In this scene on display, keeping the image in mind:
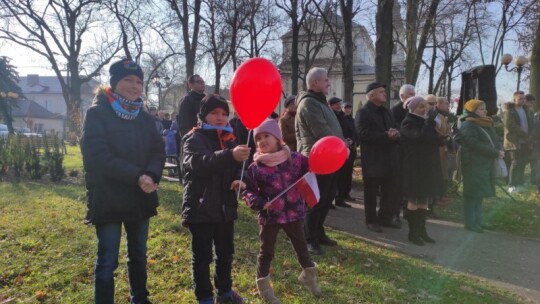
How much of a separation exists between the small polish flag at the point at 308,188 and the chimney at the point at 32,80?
A: 107 metres

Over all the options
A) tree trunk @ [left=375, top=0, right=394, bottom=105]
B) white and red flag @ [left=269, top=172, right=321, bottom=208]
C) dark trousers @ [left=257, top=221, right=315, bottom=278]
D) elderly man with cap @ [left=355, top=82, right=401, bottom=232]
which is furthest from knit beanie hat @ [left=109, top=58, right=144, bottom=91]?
tree trunk @ [left=375, top=0, right=394, bottom=105]

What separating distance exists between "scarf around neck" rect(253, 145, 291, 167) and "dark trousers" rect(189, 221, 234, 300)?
0.60m

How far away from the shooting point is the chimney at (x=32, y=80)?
95050mm

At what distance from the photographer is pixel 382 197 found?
20.3 ft

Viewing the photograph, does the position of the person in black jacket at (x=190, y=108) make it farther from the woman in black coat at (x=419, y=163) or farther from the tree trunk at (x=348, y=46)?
the tree trunk at (x=348, y=46)

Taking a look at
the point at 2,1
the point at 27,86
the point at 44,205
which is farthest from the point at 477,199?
the point at 27,86

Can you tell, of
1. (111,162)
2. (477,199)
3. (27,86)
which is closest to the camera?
(111,162)

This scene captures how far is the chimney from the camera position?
→ 9505cm

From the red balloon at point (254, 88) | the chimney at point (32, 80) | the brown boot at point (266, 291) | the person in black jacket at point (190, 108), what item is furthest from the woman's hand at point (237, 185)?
the chimney at point (32, 80)

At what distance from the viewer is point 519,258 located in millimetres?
5160

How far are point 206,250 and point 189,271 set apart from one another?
1158mm

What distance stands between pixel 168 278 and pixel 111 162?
69.2 inches

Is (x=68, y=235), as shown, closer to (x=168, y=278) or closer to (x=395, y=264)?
(x=168, y=278)

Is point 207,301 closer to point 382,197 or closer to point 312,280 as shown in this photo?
point 312,280
